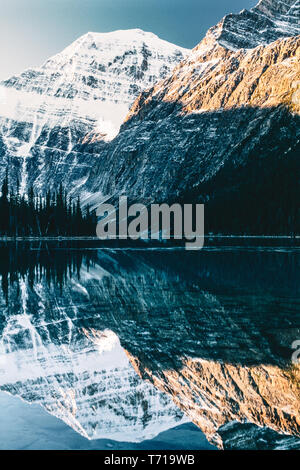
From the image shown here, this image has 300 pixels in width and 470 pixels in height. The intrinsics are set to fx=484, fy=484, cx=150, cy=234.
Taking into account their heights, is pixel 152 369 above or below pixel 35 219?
below

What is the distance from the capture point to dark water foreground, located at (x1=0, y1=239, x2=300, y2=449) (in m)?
8.65

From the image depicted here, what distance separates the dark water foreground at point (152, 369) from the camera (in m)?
8.65

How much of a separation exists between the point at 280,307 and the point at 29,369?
→ 1167 centimetres

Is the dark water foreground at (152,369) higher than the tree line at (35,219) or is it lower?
lower

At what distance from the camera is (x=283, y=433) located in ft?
27.6

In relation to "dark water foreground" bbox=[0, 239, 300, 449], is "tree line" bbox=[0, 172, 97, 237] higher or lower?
higher

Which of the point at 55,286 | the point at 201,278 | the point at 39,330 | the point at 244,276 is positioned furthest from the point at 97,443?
the point at 244,276

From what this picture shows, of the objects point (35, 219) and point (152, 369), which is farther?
point (35, 219)

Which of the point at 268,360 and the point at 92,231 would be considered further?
the point at 92,231

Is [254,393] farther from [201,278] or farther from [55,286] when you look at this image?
[201,278]

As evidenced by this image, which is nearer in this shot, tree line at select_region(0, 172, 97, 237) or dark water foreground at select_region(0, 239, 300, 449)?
dark water foreground at select_region(0, 239, 300, 449)

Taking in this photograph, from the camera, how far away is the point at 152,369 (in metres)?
12.0

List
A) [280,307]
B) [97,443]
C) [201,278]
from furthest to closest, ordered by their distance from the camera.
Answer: [201,278]
[280,307]
[97,443]

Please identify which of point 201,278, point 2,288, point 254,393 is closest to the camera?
point 254,393
